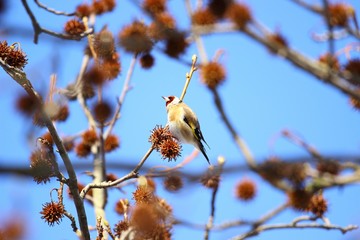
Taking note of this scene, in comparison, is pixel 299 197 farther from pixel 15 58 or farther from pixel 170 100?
pixel 170 100

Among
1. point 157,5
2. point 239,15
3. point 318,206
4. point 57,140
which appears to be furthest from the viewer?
point 157,5

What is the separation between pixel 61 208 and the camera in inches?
165

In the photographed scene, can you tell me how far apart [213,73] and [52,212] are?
1797mm

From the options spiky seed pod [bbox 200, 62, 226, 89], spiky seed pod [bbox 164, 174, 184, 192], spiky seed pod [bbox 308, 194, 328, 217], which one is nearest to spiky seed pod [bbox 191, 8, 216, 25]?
spiky seed pod [bbox 200, 62, 226, 89]

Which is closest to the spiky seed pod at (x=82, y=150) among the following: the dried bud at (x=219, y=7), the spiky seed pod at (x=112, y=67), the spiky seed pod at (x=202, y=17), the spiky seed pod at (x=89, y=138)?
the spiky seed pod at (x=89, y=138)

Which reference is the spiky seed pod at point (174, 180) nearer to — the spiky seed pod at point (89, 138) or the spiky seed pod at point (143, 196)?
the spiky seed pod at point (143, 196)

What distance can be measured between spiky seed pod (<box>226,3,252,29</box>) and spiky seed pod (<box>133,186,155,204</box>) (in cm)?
174

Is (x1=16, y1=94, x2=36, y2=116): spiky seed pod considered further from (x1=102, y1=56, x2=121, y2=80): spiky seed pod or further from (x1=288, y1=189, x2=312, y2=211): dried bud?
(x1=102, y1=56, x2=121, y2=80): spiky seed pod

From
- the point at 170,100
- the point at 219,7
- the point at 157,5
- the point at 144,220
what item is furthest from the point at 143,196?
the point at 170,100

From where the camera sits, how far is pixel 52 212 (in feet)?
13.8

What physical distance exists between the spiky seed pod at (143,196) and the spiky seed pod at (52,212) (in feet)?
1.97

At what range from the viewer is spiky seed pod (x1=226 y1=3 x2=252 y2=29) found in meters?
2.70

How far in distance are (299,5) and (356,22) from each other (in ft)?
1.73

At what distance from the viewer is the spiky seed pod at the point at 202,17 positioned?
128 inches
